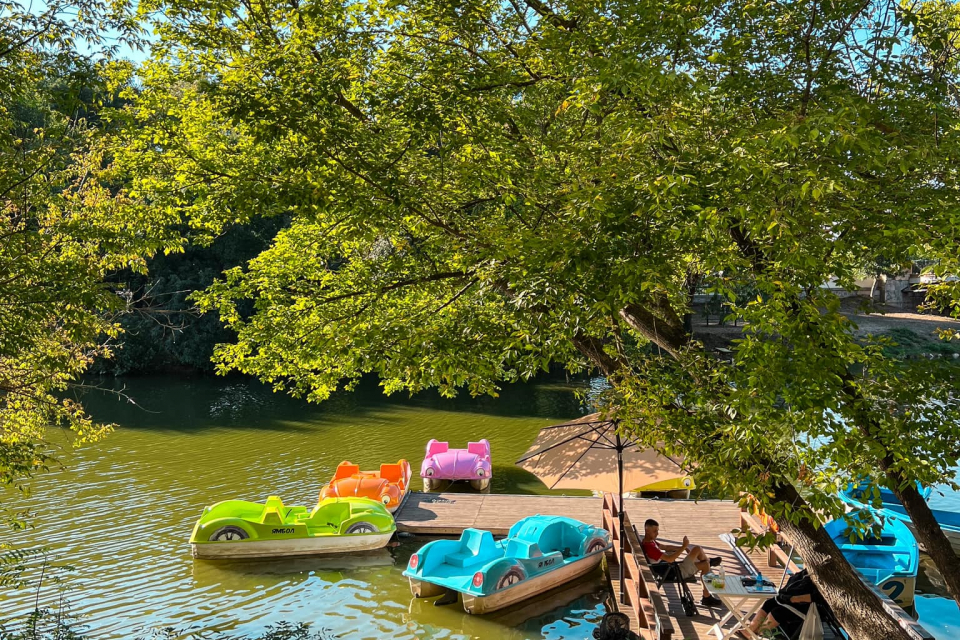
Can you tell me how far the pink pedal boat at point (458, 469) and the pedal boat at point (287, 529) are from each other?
145 inches

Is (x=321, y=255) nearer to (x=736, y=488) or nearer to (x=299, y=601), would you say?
Answer: (x=299, y=601)

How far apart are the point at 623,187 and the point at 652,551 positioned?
23.0ft

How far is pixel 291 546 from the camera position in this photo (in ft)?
42.7

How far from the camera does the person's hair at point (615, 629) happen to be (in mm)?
9516

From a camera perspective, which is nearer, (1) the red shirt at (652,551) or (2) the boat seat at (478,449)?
(1) the red shirt at (652,551)

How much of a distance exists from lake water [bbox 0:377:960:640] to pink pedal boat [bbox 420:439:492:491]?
848 mm

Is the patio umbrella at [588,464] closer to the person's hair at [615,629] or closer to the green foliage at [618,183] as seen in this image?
the person's hair at [615,629]

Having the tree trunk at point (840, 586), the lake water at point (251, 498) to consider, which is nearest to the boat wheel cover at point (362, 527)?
the lake water at point (251, 498)

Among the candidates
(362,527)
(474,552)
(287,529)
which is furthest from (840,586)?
(287,529)

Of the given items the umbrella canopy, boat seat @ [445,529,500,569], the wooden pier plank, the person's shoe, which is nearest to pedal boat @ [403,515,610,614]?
boat seat @ [445,529,500,569]

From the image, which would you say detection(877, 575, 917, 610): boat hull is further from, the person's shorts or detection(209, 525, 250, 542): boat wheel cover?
detection(209, 525, 250, 542): boat wheel cover

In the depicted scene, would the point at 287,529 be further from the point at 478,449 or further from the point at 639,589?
the point at 639,589

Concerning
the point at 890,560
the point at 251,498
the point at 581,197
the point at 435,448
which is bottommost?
the point at 251,498

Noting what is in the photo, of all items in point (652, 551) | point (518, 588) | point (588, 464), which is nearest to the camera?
point (652, 551)
